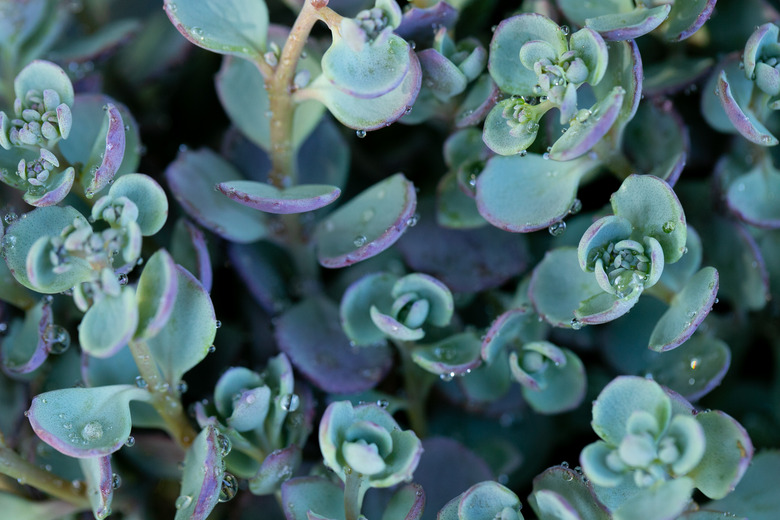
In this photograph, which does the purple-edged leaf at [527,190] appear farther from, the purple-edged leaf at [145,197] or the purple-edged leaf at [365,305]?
the purple-edged leaf at [145,197]

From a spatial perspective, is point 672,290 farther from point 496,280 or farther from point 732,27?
point 732,27

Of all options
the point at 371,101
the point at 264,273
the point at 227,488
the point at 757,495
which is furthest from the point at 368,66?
the point at 757,495

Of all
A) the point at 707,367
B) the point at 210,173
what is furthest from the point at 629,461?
the point at 210,173

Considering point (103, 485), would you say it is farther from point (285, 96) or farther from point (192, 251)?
point (285, 96)

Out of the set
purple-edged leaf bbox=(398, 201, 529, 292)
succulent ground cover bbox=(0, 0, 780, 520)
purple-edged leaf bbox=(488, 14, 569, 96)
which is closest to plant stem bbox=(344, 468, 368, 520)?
succulent ground cover bbox=(0, 0, 780, 520)

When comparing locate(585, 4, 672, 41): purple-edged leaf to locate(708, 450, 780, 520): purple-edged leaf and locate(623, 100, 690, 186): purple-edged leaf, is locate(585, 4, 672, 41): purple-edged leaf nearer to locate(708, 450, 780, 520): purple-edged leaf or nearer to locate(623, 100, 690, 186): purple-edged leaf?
locate(623, 100, 690, 186): purple-edged leaf

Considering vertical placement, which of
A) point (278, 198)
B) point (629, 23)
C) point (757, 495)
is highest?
point (629, 23)
